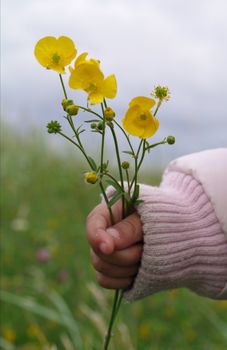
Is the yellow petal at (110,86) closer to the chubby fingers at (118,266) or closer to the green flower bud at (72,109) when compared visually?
the green flower bud at (72,109)

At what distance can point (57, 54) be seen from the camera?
0.61 meters

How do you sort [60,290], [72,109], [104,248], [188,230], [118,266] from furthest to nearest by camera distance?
[60,290] < [188,230] < [118,266] < [104,248] < [72,109]

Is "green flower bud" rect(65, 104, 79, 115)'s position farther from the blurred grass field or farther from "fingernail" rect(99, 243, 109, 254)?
the blurred grass field

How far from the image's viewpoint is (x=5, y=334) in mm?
1939

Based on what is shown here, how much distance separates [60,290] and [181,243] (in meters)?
1.28

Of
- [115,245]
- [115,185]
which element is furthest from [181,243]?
[115,185]

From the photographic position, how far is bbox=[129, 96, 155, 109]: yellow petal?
24.2 inches

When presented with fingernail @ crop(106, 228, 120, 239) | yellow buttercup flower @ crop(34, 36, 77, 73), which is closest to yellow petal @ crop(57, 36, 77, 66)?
yellow buttercup flower @ crop(34, 36, 77, 73)

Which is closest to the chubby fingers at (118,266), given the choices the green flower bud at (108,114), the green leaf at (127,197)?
the green leaf at (127,197)

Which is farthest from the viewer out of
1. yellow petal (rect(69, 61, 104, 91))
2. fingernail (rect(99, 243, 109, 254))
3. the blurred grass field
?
the blurred grass field

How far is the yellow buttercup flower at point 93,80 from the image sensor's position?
600mm

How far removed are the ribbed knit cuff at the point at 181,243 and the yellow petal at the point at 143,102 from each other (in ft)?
0.76

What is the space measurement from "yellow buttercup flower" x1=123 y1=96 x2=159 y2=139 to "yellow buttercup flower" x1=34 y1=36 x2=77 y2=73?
7cm

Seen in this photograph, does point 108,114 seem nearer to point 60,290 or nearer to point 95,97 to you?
point 95,97
